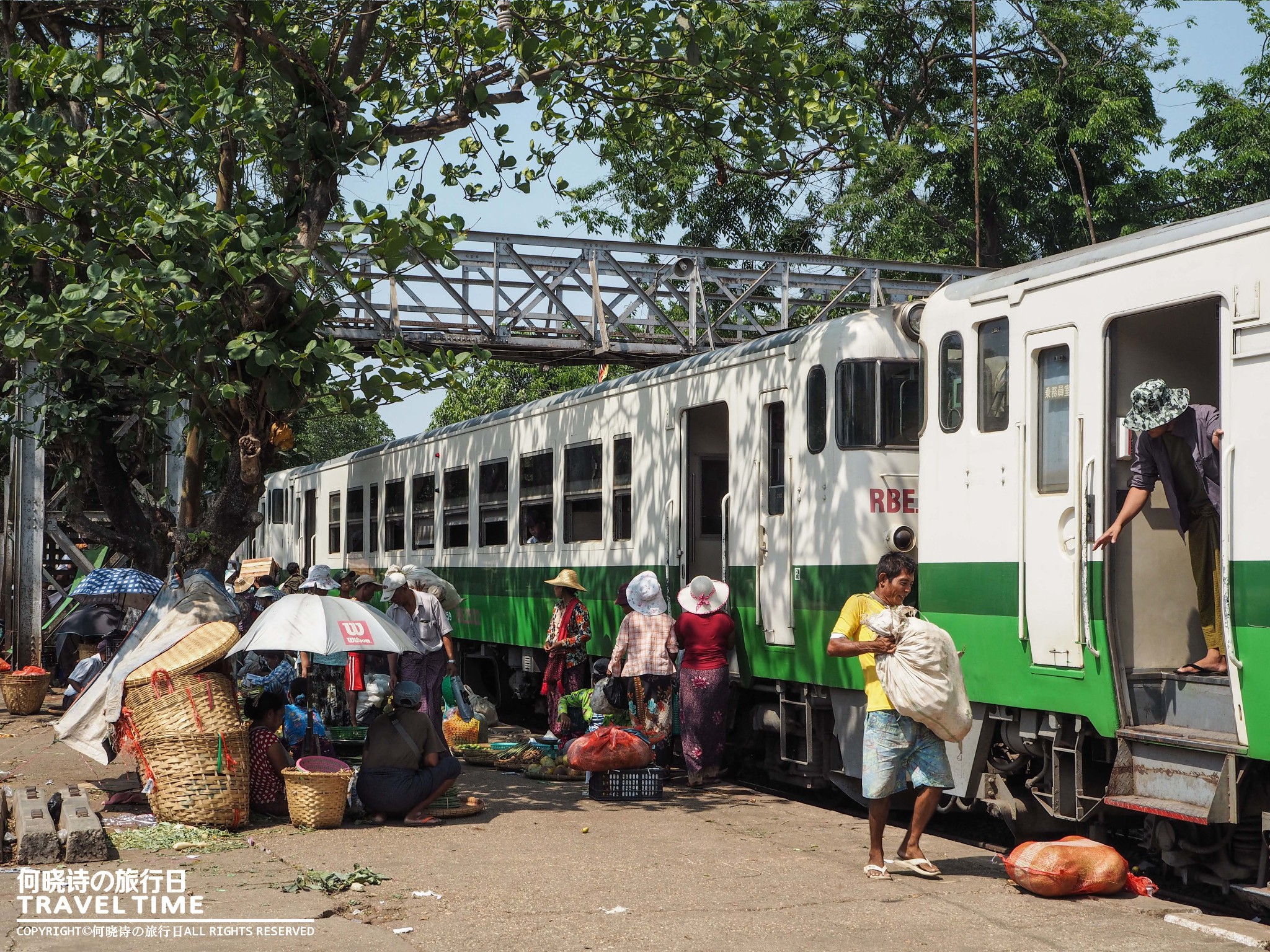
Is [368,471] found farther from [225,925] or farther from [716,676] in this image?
[225,925]

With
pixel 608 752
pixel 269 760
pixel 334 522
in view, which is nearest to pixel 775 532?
pixel 608 752

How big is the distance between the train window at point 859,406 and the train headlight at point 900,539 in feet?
1.95

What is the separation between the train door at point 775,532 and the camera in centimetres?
1012

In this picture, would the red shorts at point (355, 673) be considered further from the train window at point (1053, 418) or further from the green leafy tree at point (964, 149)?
the green leafy tree at point (964, 149)

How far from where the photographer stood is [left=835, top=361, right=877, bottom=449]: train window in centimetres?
953

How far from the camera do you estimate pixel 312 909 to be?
6.87m

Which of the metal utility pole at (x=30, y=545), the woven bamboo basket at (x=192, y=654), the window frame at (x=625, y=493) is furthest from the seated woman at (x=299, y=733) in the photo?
the metal utility pole at (x=30, y=545)

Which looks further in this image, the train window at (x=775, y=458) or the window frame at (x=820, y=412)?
the train window at (x=775, y=458)

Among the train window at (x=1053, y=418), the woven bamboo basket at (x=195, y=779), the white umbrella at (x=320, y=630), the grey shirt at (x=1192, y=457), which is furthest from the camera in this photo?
the white umbrella at (x=320, y=630)

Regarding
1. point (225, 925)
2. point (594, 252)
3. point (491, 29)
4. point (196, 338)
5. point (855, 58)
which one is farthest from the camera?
point (855, 58)

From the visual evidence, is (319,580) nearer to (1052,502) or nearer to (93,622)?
(93,622)

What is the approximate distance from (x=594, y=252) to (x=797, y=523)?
Answer: 9682mm

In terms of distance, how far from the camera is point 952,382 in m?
8.59

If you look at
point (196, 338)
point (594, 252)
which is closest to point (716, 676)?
point (196, 338)
